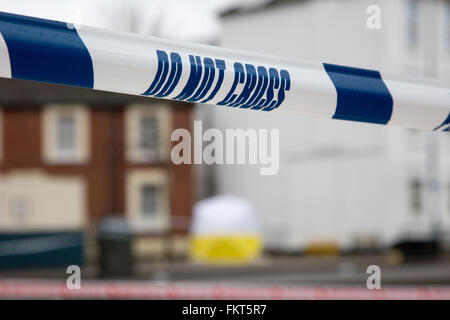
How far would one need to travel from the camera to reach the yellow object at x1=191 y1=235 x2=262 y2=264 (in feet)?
74.8

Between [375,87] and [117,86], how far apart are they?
849mm

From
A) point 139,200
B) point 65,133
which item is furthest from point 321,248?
point 65,133

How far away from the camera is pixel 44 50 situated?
1646 millimetres

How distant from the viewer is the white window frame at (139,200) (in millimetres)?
26422

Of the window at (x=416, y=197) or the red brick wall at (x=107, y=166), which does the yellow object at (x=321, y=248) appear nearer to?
the window at (x=416, y=197)

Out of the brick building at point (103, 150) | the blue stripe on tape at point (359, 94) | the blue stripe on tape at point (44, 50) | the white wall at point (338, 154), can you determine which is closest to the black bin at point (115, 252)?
the brick building at point (103, 150)

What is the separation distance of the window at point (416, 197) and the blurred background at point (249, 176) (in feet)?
0.15

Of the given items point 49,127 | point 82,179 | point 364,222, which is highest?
point 49,127

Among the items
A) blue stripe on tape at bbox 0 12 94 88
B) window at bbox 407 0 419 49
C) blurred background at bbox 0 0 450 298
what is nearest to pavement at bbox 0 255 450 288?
blurred background at bbox 0 0 450 298

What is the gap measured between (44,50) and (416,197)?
28.4 m
